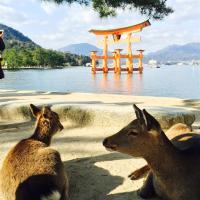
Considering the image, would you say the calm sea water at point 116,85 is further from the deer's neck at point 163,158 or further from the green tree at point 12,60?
the green tree at point 12,60

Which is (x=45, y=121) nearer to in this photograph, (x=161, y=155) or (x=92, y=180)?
(x=92, y=180)

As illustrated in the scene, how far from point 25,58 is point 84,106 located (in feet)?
260

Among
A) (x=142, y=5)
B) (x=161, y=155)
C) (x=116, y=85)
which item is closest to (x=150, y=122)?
(x=161, y=155)

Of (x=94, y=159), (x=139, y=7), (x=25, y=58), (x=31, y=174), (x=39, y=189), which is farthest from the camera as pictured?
(x=25, y=58)

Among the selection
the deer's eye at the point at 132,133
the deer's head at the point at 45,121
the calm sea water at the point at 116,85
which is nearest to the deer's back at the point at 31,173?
the deer's head at the point at 45,121

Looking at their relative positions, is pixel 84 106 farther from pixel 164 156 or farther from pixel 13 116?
pixel 164 156

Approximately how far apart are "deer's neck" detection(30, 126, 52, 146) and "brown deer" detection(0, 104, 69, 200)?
0.12 meters

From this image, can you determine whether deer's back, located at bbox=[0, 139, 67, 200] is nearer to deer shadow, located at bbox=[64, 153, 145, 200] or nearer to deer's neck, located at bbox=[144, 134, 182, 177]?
deer shadow, located at bbox=[64, 153, 145, 200]

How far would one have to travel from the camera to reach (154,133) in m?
3.44

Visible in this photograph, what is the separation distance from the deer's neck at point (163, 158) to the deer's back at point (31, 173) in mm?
876

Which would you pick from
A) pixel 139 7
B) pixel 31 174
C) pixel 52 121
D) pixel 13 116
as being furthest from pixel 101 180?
Answer: pixel 139 7

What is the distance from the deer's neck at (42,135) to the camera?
477cm

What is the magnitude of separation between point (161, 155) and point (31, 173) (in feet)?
3.91

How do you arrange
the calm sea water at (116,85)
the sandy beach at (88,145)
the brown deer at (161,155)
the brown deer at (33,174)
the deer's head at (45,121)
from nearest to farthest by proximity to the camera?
1. the brown deer at (161,155)
2. the brown deer at (33,174)
3. the sandy beach at (88,145)
4. the deer's head at (45,121)
5. the calm sea water at (116,85)
